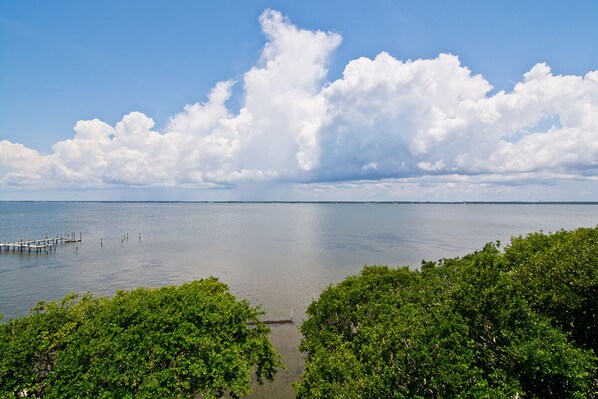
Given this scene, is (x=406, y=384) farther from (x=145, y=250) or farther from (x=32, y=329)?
(x=145, y=250)

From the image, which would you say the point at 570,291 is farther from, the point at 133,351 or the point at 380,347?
the point at 133,351

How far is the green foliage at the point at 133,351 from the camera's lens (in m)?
13.4

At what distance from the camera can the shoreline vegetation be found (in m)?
12.0

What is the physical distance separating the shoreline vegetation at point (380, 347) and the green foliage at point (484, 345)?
45 millimetres

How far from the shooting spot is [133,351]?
14195 millimetres

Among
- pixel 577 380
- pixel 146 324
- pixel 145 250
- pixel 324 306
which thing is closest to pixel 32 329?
pixel 146 324

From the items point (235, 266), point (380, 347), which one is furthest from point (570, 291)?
point (235, 266)

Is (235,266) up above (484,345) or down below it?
below

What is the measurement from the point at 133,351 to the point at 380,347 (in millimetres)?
→ 11034

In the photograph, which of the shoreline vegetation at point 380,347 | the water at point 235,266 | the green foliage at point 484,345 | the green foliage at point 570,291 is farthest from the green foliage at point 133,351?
the green foliage at point 570,291

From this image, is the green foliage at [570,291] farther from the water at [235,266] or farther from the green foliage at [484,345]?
the water at [235,266]

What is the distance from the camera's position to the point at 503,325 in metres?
13.0

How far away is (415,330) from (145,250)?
76.3m

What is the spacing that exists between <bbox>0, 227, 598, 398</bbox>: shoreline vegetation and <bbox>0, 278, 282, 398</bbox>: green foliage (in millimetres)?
50
